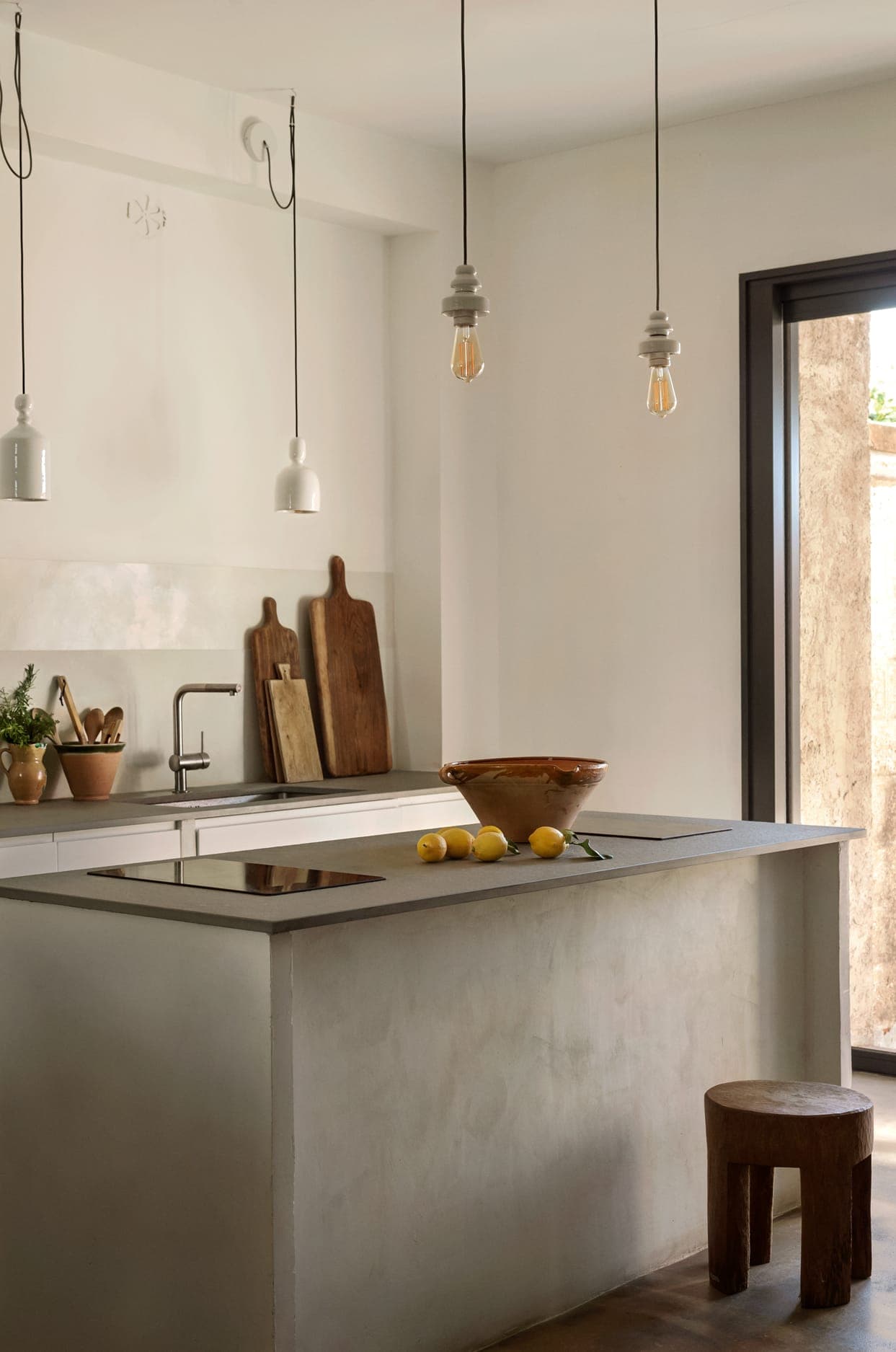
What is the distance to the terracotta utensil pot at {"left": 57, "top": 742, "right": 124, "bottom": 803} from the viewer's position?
438cm

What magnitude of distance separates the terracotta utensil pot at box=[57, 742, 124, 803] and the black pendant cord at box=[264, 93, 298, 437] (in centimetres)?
144

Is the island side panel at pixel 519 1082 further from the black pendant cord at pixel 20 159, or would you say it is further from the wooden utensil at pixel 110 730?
the black pendant cord at pixel 20 159

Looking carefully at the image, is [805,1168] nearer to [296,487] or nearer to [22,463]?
[22,463]

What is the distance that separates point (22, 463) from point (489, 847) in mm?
1818

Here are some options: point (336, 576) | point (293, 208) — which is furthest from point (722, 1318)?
point (293, 208)

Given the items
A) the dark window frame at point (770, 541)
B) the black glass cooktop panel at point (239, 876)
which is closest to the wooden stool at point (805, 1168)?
the black glass cooktop panel at point (239, 876)

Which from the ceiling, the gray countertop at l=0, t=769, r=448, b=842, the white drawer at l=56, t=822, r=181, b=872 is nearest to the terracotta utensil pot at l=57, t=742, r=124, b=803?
the gray countertop at l=0, t=769, r=448, b=842

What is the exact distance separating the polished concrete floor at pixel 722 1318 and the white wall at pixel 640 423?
84.6 inches

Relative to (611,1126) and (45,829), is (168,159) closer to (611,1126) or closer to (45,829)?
(45,829)

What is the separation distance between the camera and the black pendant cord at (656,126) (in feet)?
14.0

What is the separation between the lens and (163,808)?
13.5ft

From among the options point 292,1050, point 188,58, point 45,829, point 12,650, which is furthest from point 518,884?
point 188,58

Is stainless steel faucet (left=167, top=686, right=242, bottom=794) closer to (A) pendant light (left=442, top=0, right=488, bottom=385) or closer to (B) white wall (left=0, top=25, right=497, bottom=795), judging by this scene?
(B) white wall (left=0, top=25, right=497, bottom=795)

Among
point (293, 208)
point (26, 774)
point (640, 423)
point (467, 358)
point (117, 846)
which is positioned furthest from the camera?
point (640, 423)
